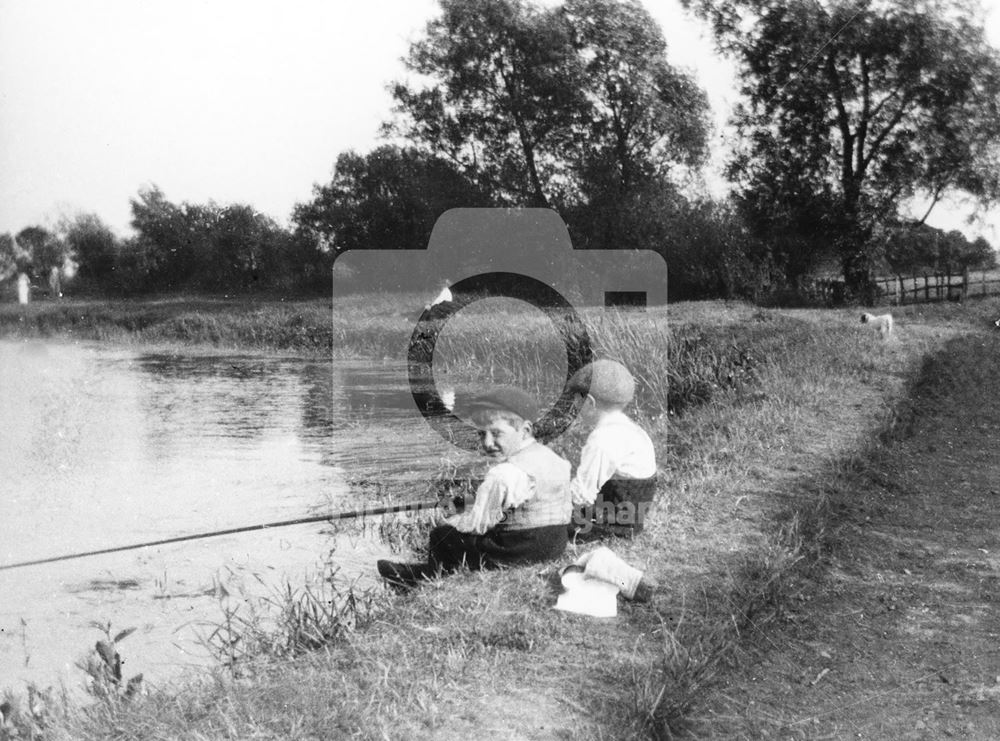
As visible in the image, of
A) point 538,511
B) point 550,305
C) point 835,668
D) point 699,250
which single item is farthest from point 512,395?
point 699,250

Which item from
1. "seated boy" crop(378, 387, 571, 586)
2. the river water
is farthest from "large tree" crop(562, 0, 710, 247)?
"seated boy" crop(378, 387, 571, 586)

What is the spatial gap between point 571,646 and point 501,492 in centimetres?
83

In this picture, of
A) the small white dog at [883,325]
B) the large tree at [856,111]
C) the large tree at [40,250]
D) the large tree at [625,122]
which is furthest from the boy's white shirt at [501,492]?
the large tree at [856,111]

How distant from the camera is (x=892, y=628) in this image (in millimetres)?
3898

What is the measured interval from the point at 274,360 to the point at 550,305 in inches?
275

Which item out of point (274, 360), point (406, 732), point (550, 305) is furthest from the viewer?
point (274, 360)

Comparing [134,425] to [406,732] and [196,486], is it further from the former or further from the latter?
[406,732]

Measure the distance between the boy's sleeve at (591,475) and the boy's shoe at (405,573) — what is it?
0.81 m

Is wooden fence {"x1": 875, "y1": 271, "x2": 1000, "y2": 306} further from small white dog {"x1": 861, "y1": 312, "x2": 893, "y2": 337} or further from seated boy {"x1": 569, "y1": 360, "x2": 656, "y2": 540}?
seated boy {"x1": 569, "y1": 360, "x2": 656, "y2": 540}

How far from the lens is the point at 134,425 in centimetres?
1150

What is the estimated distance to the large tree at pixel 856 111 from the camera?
14.7 meters

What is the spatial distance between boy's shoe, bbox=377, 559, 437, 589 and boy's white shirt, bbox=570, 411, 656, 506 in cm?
82

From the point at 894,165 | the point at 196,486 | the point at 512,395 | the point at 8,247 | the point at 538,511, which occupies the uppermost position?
the point at 894,165

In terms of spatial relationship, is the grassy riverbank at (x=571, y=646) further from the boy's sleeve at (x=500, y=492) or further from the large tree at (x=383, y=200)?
the large tree at (x=383, y=200)
